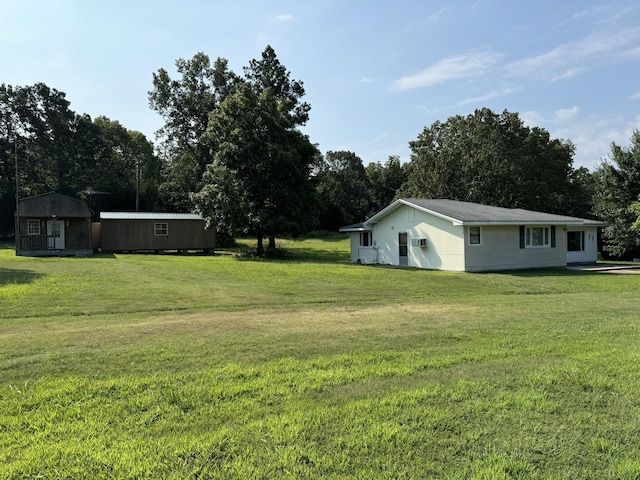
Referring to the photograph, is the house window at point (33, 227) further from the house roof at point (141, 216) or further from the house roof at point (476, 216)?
the house roof at point (476, 216)

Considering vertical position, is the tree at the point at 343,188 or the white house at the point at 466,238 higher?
the tree at the point at 343,188

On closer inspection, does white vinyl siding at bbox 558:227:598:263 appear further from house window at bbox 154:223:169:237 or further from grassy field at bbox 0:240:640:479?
house window at bbox 154:223:169:237

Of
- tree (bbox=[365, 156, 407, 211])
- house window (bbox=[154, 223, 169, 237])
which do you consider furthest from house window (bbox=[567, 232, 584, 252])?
tree (bbox=[365, 156, 407, 211])

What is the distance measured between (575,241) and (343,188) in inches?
1280

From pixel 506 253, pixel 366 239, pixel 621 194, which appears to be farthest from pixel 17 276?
pixel 621 194

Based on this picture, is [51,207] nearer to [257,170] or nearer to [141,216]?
[141,216]

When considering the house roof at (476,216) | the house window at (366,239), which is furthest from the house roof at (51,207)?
the house roof at (476,216)

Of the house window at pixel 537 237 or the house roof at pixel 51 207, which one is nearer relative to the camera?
the house window at pixel 537 237

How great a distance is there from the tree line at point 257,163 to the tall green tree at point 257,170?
0.07 metres

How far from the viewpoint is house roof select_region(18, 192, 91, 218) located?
87.5ft

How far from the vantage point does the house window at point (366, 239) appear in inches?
989

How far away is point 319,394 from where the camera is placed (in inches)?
163

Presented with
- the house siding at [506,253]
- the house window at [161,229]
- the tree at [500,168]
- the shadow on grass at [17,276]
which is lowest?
the shadow on grass at [17,276]

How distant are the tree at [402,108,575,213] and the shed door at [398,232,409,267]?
16352 millimetres
